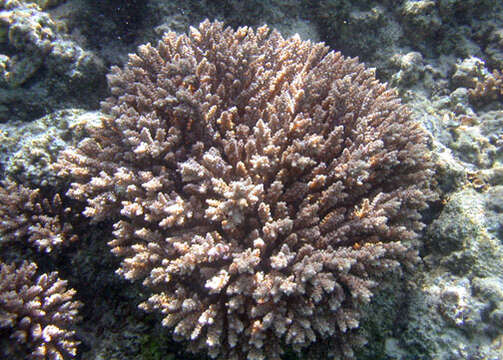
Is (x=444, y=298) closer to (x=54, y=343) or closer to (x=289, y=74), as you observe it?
(x=289, y=74)

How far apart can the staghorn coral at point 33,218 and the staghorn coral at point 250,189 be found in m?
0.35

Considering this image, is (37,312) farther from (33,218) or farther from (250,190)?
(250,190)

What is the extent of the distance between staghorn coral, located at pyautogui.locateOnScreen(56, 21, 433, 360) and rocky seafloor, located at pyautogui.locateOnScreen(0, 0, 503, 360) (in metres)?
0.39

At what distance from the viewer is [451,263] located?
10.0ft

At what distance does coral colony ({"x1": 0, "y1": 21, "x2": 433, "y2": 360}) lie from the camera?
7.69ft

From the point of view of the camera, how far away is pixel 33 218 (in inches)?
115

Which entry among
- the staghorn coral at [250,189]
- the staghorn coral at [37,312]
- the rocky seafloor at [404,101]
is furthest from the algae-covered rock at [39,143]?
the staghorn coral at [37,312]

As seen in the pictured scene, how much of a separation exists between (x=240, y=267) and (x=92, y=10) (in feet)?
14.3

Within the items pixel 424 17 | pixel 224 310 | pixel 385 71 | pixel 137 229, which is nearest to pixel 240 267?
pixel 224 310

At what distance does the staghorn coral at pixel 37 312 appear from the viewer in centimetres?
243

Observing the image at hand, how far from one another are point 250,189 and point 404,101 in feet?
11.2

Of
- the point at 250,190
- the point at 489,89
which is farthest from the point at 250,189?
the point at 489,89

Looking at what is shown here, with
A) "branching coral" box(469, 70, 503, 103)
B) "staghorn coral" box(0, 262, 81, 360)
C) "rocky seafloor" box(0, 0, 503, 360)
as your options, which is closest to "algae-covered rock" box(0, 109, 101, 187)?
"rocky seafloor" box(0, 0, 503, 360)

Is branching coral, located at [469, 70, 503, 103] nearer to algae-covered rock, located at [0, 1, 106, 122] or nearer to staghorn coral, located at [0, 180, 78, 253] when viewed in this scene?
algae-covered rock, located at [0, 1, 106, 122]
